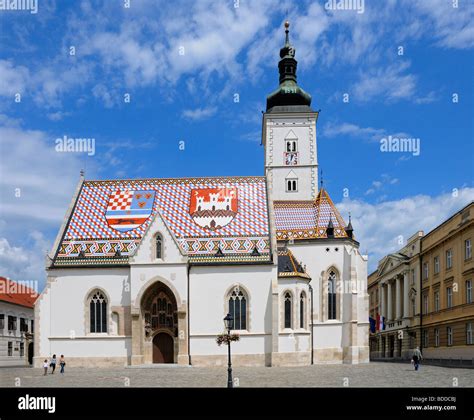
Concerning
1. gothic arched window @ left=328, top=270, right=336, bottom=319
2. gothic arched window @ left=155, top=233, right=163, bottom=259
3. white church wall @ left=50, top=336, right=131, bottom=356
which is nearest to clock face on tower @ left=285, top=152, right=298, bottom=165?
gothic arched window @ left=328, top=270, right=336, bottom=319

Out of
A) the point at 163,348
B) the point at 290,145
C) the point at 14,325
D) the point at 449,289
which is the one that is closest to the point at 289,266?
the point at 163,348

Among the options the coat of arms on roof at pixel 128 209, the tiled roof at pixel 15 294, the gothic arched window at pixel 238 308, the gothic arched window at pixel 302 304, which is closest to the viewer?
the gothic arched window at pixel 238 308

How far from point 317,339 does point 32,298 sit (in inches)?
1556

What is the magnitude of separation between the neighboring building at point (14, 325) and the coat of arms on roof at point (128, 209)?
17393 mm

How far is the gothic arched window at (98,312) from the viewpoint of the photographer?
1751 inches

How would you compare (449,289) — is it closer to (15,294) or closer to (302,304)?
(302,304)

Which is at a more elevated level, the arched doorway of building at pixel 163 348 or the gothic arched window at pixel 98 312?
the gothic arched window at pixel 98 312

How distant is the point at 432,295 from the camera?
176 ft

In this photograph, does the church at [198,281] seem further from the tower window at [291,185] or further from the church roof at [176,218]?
the tower window at [291,185]

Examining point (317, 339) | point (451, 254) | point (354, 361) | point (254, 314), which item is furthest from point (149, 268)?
point (451, 254)

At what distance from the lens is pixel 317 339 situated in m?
47.1

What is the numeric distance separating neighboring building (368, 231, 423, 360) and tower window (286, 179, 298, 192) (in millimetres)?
13695

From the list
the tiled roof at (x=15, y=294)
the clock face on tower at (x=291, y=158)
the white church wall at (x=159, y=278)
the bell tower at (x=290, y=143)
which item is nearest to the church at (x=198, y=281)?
the white church wall at (x=159, y=278)
